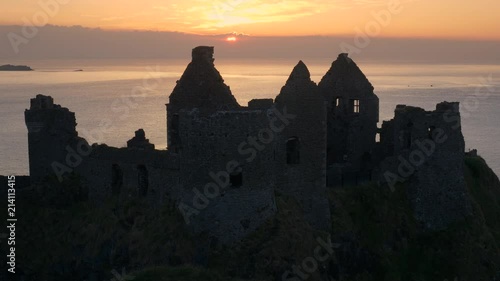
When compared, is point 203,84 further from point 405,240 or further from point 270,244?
point 405,240

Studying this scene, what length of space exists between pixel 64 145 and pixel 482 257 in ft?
77.3

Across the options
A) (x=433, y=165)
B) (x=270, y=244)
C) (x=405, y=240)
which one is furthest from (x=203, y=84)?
(x=405, y=240)

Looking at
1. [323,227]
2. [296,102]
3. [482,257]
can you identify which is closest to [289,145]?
[296,102]

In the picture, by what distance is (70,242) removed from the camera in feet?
101

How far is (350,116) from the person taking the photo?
36.5m

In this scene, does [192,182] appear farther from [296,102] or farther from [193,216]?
[296,102]

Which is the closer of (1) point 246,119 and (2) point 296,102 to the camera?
(1) point 246,119

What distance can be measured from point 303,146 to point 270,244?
571cm

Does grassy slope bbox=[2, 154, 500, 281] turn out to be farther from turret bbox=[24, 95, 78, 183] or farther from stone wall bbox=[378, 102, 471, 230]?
turret bbox=[24, 95, 78, 183]

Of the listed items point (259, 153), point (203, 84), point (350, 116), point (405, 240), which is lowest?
point (405, 240)

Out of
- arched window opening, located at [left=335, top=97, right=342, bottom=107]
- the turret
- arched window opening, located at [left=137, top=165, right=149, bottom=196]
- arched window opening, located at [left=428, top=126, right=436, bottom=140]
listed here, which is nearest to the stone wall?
arched window opening, located at [left=428, top=126, right=436, bottom=140]

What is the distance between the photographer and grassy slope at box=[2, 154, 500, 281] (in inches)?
1022

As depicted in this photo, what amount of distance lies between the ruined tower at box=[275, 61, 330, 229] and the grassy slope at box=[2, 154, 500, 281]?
1001 mm

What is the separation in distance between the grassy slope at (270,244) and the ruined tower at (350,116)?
12.9 feet
